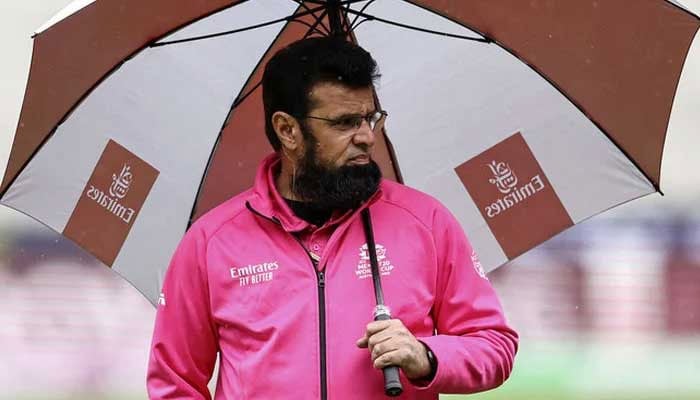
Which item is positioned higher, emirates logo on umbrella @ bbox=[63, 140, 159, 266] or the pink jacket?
emirates logo on umbrella @ bbox=[63, 140, 159, 266]

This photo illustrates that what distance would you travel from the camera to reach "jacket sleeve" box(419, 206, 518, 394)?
2.41 metres

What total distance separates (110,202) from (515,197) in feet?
2.89

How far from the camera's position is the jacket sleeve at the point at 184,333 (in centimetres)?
254

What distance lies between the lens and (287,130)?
2645mm

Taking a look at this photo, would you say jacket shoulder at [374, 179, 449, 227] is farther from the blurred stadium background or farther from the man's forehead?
the blurred stadium background

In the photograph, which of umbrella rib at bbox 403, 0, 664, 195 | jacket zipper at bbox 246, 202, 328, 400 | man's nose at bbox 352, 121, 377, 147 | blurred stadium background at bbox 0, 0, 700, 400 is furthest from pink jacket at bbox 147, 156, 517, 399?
blurred stadium background at bbox 0, 0, 700, 400

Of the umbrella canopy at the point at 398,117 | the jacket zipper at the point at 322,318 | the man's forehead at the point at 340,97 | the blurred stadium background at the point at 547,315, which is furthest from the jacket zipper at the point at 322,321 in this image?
the blurred stadium background at the point at 547,315

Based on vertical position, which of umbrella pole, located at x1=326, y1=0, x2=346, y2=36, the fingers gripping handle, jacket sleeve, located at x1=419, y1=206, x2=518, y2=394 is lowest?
the fingers gripping handle

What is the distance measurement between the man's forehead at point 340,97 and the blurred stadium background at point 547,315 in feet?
14.9

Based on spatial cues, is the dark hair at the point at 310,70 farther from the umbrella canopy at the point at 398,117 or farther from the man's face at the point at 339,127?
the umbrella canopy at the point at 398,117

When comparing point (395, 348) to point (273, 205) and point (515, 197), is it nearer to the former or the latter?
point (273, 205)

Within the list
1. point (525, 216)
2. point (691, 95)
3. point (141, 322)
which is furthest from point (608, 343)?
point (525, 216)

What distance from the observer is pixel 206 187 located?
3.01 meters

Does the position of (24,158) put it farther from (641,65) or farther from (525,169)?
(641,65)
